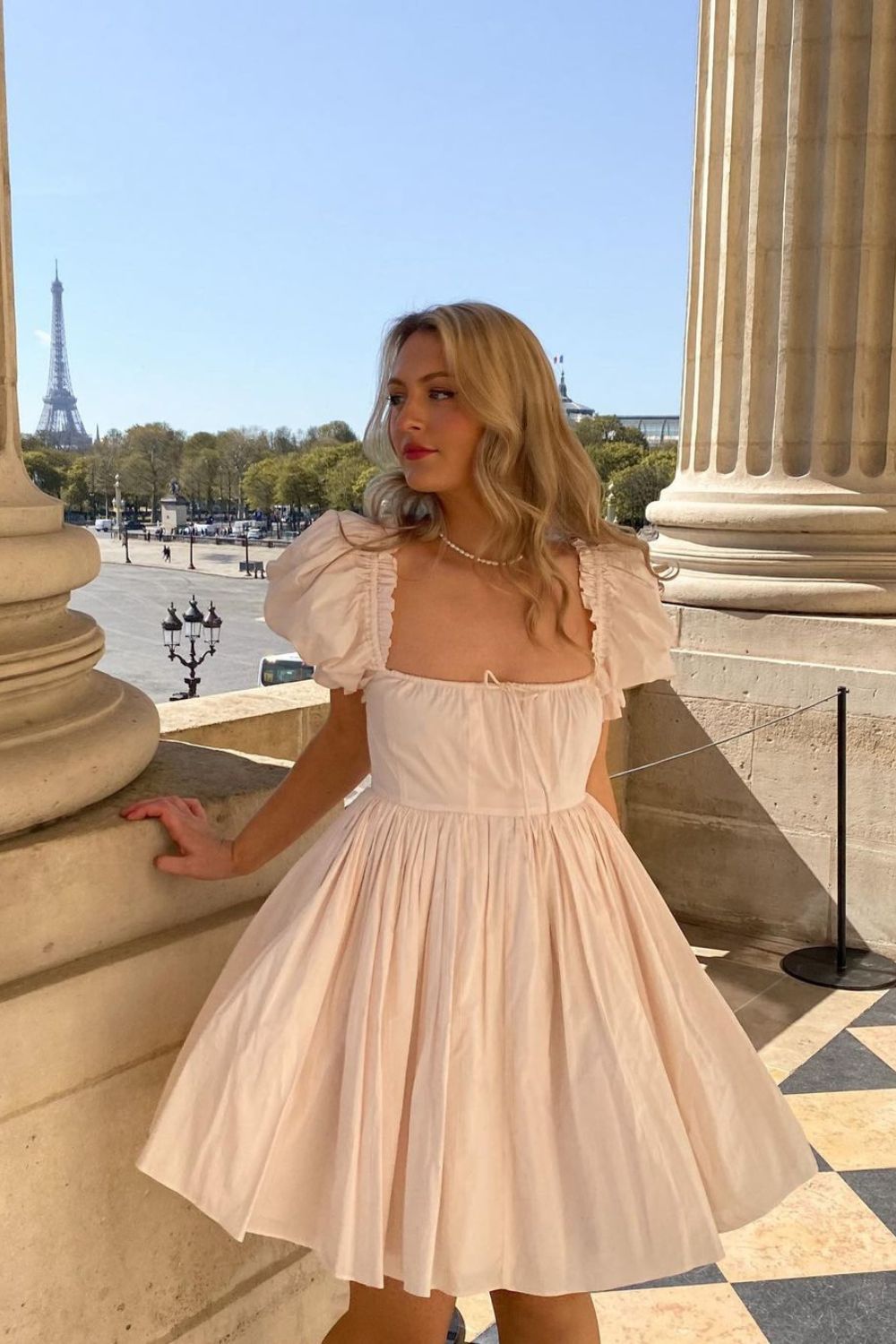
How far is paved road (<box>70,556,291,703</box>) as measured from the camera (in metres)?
61.1

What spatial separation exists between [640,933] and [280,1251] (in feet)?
2.74

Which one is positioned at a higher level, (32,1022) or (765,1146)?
(32,1022)

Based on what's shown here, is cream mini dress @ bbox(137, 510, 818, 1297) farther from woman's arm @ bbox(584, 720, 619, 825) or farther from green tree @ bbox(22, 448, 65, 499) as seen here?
green tree @ bbox(22, 448, 65, 499)

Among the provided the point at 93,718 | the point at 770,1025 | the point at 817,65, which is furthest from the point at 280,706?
the point at 817,65

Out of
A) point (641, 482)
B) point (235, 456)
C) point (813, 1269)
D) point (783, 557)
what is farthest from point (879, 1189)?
point (235, 456)

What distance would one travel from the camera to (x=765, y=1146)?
181 cm

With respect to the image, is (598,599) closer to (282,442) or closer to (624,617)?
(624,617)

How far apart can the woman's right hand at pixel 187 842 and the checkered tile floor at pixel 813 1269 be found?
1320 millimetres

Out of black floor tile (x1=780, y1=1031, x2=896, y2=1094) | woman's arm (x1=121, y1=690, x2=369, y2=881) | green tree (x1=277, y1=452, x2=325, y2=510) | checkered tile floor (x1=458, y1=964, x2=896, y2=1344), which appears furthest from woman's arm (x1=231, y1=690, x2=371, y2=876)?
green tree (x1=277, y1=452, x2=325, y2=510)

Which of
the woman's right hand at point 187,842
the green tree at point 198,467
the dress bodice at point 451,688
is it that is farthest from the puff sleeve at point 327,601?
the green tree at point 198,467

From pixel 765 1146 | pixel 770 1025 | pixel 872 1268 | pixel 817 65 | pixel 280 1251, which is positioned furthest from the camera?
pixel 817 65

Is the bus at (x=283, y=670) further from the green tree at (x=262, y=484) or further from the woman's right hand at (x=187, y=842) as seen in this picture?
the green tree at (x=262, y=484)

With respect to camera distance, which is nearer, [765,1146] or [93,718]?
[765,1146]

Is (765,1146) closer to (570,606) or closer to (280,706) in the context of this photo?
(570,606)
